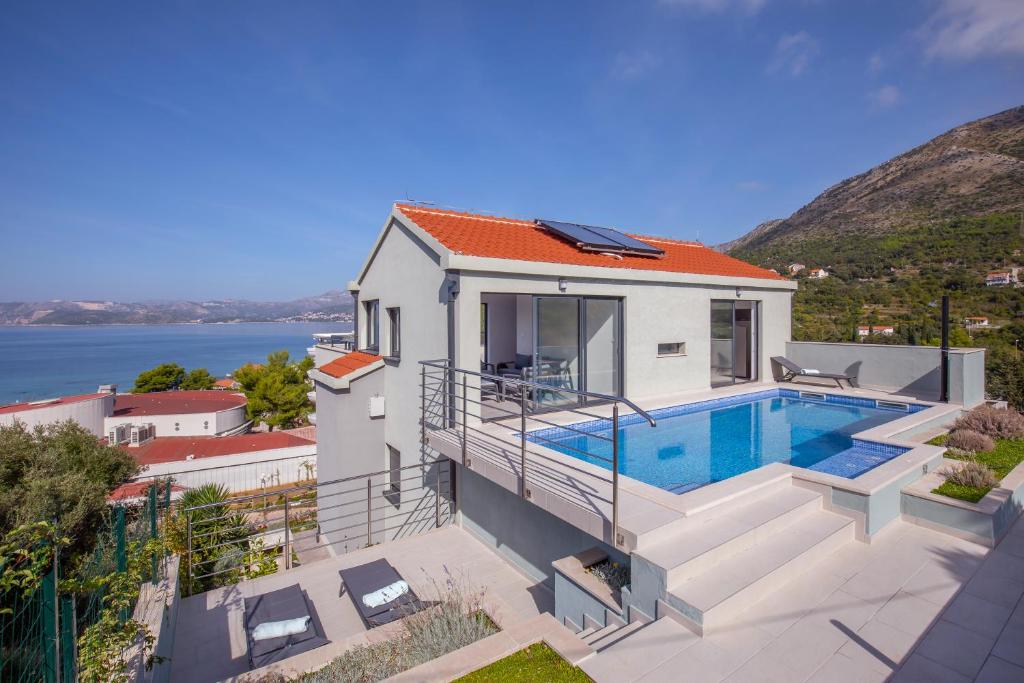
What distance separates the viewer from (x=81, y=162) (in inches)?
1645

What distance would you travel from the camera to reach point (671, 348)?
12203mm

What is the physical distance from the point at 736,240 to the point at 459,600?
5745 centimetres

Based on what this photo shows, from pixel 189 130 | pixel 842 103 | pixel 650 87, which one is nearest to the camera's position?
pixel 650 87

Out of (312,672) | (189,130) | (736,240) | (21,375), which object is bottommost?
(21,375)

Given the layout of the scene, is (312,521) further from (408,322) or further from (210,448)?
(210,448)

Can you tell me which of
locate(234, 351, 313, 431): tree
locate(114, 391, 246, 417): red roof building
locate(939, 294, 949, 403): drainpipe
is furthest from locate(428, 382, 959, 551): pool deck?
locate(114, 391, 246, 417): red roof building

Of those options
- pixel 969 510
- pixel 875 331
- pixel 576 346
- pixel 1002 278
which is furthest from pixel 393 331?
pixel 1002 278

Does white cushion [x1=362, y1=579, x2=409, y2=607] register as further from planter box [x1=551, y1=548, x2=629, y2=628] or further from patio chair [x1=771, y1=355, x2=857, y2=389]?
patio chair [x1=771, y1=355, x2=857, y2=389]

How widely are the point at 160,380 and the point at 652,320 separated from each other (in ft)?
223

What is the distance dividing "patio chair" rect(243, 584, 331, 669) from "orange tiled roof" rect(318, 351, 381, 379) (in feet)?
18.7

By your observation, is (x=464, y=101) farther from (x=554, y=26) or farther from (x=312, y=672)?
(x=312, y=672)

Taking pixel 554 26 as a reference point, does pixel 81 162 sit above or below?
above

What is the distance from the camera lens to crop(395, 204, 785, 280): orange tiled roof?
9273mm

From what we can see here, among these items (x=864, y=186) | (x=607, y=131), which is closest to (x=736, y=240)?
(x=864, y=186)
